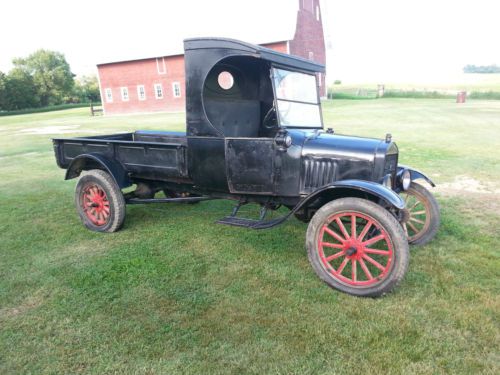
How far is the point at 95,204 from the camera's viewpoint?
4.66 m

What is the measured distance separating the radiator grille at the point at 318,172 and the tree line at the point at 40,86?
182 feet

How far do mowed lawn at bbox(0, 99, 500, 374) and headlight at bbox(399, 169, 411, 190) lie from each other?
0.69m

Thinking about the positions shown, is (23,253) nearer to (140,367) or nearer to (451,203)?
(140,367)

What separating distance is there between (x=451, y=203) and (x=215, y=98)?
3.72 m

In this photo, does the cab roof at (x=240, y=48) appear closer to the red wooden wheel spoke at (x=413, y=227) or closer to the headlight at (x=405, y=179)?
the headlight at (x=405, y=179)

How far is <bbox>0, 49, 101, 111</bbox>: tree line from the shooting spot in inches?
1991

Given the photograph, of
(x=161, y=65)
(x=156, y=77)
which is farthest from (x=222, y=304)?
(x=156, y=77)

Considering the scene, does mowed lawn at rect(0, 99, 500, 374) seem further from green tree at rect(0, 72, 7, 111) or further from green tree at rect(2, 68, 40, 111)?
green tree at rect(2, 68, 40, 111)

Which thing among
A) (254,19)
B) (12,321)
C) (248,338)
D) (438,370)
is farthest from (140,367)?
(254,19)

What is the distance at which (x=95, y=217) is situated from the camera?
4.72 meters

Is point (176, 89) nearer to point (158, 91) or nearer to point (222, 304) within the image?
point (158, 91)

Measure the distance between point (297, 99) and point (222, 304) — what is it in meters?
2.31

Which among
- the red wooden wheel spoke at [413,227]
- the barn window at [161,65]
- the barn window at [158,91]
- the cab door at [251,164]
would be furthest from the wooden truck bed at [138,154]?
the barn window at [158,91]

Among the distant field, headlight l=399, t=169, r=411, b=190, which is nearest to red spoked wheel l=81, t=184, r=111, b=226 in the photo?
headlight l=399, t=169, r=411, b=190
